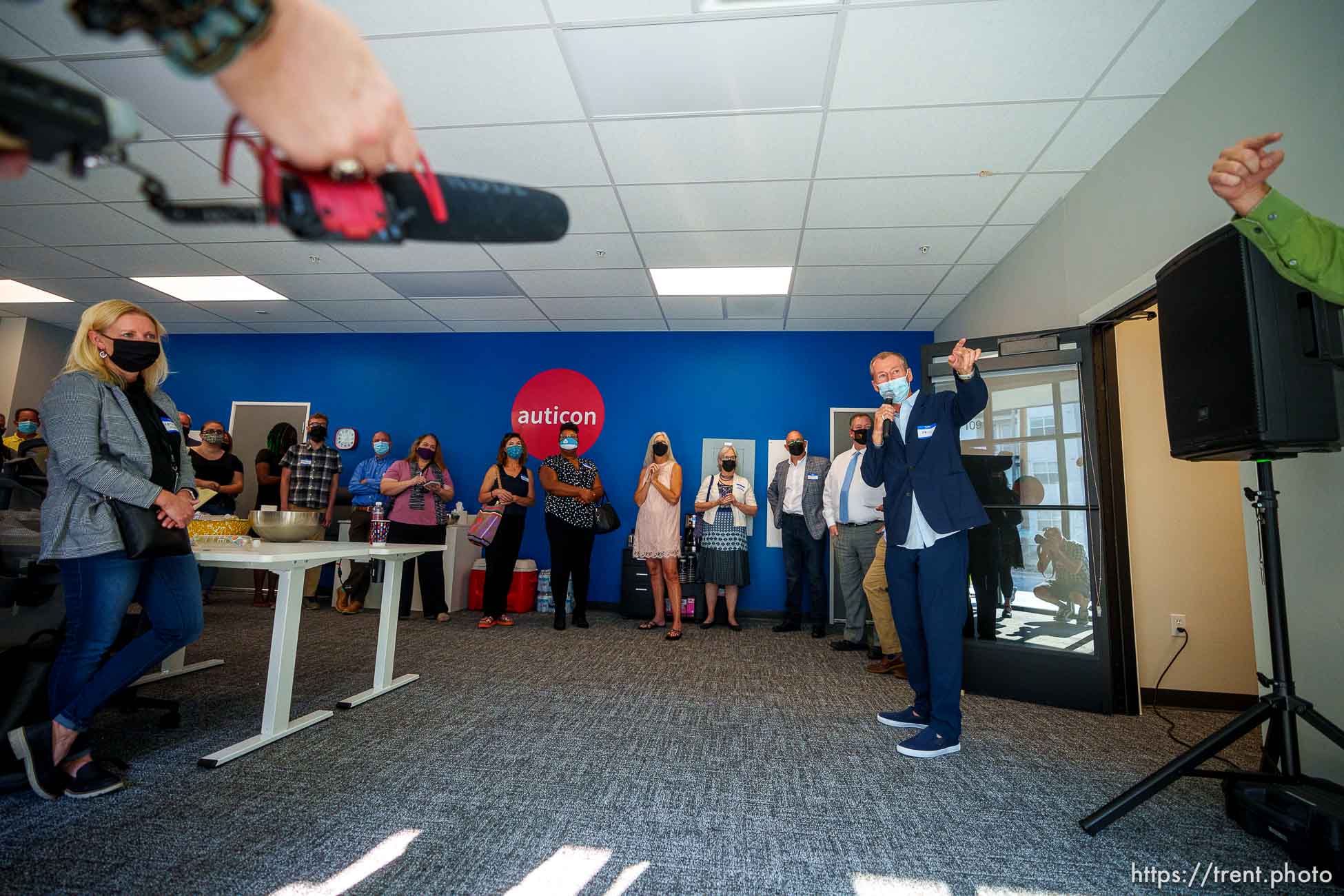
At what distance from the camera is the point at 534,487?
6141 millimetres

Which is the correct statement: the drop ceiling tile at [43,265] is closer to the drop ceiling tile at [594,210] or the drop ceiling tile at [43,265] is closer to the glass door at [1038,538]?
the drop ceiling tile at [594,210]

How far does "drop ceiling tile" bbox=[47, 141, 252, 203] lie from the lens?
3291mm

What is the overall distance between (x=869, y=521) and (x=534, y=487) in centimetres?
337

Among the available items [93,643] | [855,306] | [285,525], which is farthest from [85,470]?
[855,306]

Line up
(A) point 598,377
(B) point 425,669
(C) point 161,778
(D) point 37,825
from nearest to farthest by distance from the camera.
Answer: (D) point 37,825 → (C) point 161,778 → (B) point 425,669 → (A) point 598,377

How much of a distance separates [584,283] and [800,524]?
266cm

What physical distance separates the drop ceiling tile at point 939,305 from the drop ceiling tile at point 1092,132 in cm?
192

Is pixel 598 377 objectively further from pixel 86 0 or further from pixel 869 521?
pixel 86 0

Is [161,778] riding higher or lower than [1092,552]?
lower

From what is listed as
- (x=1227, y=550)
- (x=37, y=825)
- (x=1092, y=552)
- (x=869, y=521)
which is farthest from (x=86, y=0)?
(x=1227, y=550)

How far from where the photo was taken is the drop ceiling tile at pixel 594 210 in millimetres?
3666

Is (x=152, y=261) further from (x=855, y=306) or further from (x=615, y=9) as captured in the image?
(x=855, y=306)

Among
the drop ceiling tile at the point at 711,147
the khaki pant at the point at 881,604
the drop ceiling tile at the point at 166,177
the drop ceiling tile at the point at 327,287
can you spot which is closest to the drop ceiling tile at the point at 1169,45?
the drop ceiling tile at the point at 711,147

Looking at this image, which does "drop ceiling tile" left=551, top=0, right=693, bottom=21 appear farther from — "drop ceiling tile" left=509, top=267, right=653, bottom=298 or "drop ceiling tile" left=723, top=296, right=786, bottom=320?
"drop ceiling tile" left=723, top=296, right=786, bottom=320
